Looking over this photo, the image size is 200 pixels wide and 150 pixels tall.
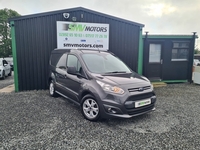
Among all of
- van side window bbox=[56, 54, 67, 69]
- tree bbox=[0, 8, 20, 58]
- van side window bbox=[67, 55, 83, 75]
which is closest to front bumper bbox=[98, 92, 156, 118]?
van side window bbox=[67, 55, 83, 75]

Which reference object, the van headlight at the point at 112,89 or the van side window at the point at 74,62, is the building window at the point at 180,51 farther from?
the van headlight at the point at 112,89

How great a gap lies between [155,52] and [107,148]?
22.9ft

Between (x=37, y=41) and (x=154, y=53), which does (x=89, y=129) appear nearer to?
(x=37, y=41)

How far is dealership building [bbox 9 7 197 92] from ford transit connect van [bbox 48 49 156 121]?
93.0 inches

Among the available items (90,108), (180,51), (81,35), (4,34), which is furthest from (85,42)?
(4,34)

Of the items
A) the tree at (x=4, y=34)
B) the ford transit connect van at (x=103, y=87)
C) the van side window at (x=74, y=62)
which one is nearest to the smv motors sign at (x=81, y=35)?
the ford transit connect van at (x=103, y=87)

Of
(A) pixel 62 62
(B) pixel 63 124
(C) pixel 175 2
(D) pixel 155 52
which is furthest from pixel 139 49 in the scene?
(B) pixel 63 124

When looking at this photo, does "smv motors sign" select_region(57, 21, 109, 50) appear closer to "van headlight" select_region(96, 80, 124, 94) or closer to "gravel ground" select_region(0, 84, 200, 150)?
"gravel ground" select_region(0, 84, 200, 150)

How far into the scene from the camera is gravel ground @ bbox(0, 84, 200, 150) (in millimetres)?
2754

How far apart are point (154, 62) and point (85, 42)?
4044 mm

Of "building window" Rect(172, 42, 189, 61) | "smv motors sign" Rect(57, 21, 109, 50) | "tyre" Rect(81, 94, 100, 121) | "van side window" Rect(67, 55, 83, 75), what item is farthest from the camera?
"building window" Rect(172, 42, 189, 61)

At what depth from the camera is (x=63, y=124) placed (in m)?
3.55

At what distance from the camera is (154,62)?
Result: 8.42 metres

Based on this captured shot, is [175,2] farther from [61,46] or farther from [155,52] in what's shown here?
[61,46]
